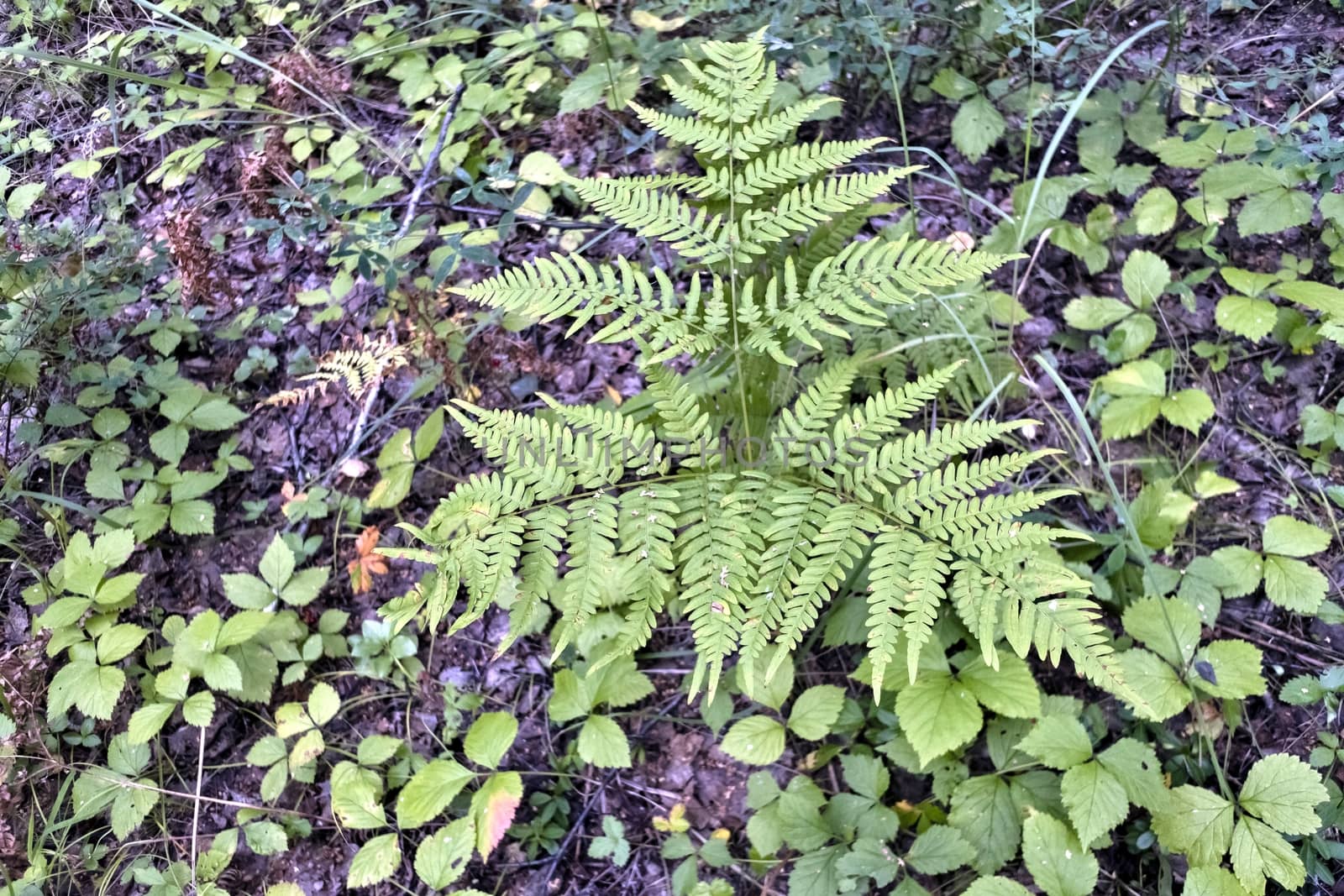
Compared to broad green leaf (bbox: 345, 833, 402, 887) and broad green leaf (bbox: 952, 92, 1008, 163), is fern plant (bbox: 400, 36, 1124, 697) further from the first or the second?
broad green leaf (bbox: 952, 92, 1008, 163)

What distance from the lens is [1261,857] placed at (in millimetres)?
1831

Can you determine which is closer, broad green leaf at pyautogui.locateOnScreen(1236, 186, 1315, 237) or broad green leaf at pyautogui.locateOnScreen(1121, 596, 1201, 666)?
broad green leaf at pyautogui.locateOnScreen(1121, 596, 1201, 666)

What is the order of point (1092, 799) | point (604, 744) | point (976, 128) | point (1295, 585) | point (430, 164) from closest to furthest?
point (1092, 799) < point (1295, 585) < point (604, 744) < point (976, 128) < point (430, 164)

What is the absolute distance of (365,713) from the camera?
103 inches

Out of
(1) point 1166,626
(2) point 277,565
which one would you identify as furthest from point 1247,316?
(2) point 277,565

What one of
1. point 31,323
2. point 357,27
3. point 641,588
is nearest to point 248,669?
point 641,588

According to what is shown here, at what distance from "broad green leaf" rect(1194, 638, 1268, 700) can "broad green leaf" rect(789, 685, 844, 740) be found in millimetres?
961

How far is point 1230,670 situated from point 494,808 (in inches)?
82.2

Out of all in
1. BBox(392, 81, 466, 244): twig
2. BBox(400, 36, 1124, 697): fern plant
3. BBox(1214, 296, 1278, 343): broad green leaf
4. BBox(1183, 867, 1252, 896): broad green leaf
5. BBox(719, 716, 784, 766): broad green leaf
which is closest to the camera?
BBox(400, 36, 1124, 697): fern plant

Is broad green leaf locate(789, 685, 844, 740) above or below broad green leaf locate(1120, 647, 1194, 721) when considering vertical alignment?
below

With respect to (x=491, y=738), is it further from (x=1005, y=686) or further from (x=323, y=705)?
(x=1005, y=686)

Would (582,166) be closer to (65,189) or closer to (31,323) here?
(31,323)

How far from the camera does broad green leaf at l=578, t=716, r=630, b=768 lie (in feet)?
7.30

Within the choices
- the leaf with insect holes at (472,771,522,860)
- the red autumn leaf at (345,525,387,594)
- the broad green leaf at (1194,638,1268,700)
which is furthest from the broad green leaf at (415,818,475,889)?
the broad green leaf at (1194,638,1268,700)
